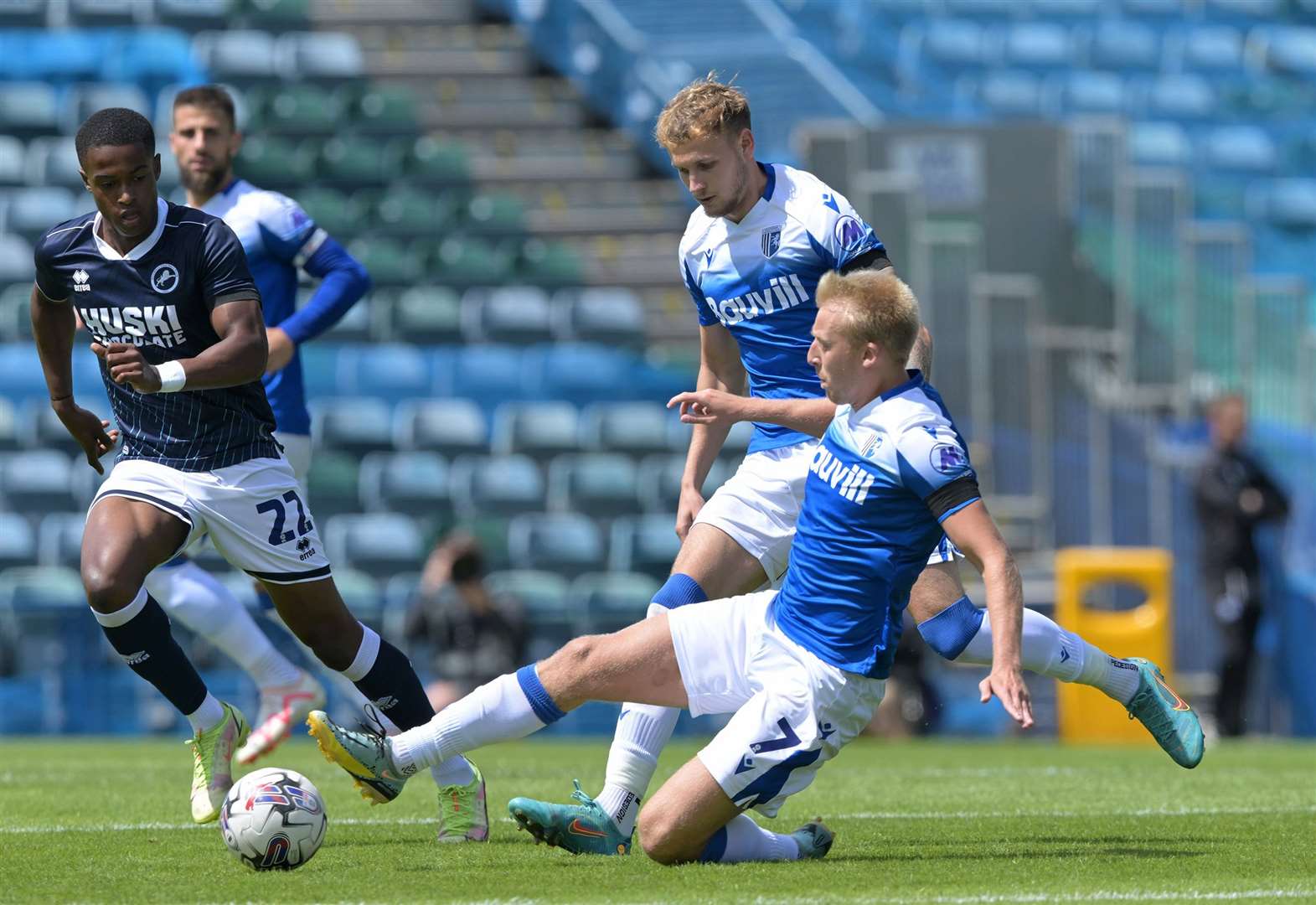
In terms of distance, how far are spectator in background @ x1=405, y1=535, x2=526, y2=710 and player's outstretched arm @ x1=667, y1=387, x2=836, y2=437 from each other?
21.7ft

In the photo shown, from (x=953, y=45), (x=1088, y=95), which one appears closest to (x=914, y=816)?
(x=1088, y=95)

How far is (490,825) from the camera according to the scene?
20.3ft

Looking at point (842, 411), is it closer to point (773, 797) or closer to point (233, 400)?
point (773, 797)

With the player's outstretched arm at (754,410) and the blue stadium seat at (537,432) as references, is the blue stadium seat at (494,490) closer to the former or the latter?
the blue stadium seat at (537,432)

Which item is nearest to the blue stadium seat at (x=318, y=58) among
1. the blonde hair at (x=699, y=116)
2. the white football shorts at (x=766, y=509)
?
the blonde hair at (x=699, y=116)

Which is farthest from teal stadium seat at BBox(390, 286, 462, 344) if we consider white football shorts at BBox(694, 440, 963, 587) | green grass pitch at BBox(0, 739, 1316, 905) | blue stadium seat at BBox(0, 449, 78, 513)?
white football shorts at BBox(694, 440, 963, 587)

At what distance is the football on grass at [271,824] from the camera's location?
503 centimetres

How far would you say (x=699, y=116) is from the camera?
5.64 metres

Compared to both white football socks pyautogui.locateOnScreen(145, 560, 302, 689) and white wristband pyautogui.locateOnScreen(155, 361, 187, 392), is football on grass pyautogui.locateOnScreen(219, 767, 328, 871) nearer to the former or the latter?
white wristband pyautogui.locateOnScreen(155, 361, 187, 392)

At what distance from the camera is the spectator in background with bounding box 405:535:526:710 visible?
12125 mm

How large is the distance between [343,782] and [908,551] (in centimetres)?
366

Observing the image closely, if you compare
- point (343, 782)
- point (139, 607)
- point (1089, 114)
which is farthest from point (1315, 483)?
point (139, 607)

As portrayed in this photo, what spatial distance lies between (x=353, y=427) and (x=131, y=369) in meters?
9.25

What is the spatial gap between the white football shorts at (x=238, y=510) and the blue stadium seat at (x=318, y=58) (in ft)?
40.6
